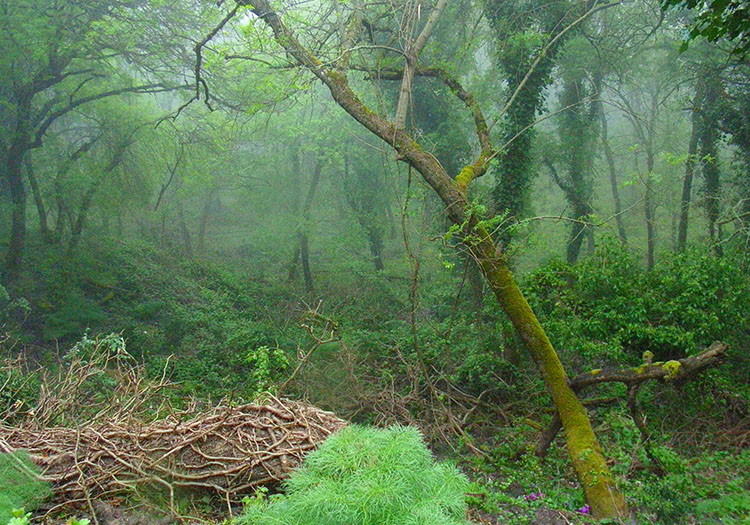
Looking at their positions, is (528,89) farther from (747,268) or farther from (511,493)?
(511,493)

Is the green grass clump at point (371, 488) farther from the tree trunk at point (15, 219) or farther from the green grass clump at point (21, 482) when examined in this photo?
the tree trunk at point (15, 219)

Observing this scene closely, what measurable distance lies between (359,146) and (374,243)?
325 centimetres

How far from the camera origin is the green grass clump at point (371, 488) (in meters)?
2.62

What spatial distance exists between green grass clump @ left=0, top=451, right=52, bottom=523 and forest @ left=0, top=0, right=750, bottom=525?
3 cm

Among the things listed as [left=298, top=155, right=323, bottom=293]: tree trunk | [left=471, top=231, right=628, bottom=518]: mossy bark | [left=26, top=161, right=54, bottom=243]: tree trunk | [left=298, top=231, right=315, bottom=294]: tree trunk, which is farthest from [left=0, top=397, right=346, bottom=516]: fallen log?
[left=298, top=231, right=315, bottom=294]: tree trunk

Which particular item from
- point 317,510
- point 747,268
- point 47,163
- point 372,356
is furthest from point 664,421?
point 47,163

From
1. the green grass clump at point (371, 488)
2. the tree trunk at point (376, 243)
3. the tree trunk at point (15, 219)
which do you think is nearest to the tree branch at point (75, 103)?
the tree trunk at point (15, 219)

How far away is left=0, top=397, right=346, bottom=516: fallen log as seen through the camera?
4.27 metres

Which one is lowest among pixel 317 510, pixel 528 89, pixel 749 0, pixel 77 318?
pixel 77 318

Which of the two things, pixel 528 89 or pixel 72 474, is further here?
pixel 528 89

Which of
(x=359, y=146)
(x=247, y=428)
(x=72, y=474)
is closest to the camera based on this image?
(x=72, y=474)

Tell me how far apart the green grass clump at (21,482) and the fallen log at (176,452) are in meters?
0.08

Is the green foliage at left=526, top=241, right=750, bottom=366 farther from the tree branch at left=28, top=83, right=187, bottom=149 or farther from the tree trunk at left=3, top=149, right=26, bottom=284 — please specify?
the tree trunk at left=3, top=149, right=26, bottom=284

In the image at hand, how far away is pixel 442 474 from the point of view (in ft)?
9.98
